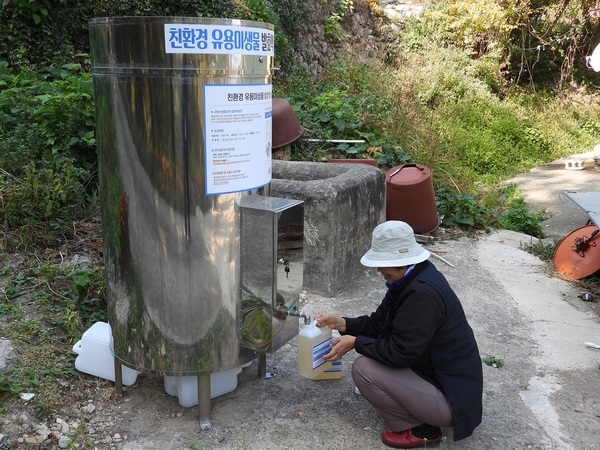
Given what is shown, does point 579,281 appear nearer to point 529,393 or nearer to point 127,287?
point 529,393

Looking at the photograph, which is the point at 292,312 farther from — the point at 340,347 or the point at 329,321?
the point at 340,347

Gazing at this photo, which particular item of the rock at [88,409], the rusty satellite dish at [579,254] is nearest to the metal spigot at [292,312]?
the rock at [88,409]

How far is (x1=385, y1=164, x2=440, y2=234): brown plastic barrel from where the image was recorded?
6516 millimetres

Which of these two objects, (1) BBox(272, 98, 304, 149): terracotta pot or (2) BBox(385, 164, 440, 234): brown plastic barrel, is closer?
(2) BBox(385, 164, 440, 234): brown plastic barrel

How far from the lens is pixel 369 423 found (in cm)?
327

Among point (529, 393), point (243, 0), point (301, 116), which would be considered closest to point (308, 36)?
point (243, 0)

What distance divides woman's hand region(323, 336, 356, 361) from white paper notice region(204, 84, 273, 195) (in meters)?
0.91

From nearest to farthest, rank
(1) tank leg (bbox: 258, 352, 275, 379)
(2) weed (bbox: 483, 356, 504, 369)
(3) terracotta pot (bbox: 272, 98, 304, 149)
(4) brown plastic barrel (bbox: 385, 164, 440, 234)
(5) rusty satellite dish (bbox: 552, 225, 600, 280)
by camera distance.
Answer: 1. (1) tank leg (bbox: 258, 352, 275, 379)
2. (2) weed (bbox: 483, 356, 504, 369)
3. (5) rusty satellite dish (bbox: 552, 225, 600, 280)
4. (4) brown plastic barrel (bbox: 385, 164, 440, 234)
5. (3) terracotta pot (bbox: 272, 98, 304, 149)

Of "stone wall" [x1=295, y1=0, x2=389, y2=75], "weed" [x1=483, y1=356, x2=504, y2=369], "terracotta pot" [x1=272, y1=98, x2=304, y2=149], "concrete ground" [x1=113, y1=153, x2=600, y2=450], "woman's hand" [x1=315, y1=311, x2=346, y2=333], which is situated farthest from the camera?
"stone wall" [x1=295, y1=0, x2=389, y2=75]

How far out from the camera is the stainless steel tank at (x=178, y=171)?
2.71 metres

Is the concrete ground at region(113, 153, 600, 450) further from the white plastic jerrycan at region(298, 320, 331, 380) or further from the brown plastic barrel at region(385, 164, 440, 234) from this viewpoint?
the brown plastic barrel at region(385, 164, 440, 234)

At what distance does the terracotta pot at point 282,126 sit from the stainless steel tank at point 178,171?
414 centimetres

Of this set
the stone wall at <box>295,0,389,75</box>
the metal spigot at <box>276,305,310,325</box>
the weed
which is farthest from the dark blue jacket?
the stone wall at <box>295,0,389,75</box>

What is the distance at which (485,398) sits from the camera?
3.56m
